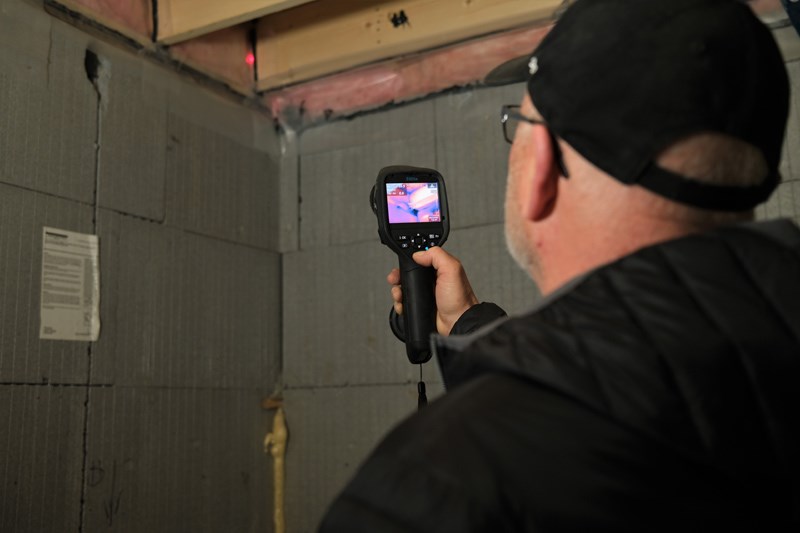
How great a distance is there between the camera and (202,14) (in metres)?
2.19

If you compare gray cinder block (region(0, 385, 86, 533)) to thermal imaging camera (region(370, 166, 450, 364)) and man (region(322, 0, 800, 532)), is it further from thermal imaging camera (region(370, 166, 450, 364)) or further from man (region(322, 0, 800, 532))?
→ man (region(322, 0, 800, 532))

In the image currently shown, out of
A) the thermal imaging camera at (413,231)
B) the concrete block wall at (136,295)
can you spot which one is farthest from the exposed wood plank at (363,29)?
the thermal imaging camera at (413,231)

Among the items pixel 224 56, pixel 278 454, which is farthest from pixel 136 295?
pixel 224 56

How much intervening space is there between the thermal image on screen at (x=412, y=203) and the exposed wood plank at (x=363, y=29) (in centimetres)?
98

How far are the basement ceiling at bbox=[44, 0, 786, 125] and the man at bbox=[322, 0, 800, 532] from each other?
154cm

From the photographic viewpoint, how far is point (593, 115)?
67 centimetres

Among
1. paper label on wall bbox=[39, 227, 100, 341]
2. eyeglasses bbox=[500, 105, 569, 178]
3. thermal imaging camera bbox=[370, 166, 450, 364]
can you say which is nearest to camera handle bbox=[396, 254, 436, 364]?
thermal imaging camera bbox=[370, 166, 450, 364]

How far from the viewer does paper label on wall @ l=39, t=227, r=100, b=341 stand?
185 cm

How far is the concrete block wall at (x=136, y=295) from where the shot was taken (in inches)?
70.9

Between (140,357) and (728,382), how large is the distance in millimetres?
1842

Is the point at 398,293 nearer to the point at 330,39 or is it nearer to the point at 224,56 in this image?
the point at 330,39

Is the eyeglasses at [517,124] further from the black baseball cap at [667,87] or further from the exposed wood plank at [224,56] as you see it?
the exposed wood plank at [224,56]

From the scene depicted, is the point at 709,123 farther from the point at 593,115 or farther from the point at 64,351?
the point at 64,351

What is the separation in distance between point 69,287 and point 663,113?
1.68 meters
